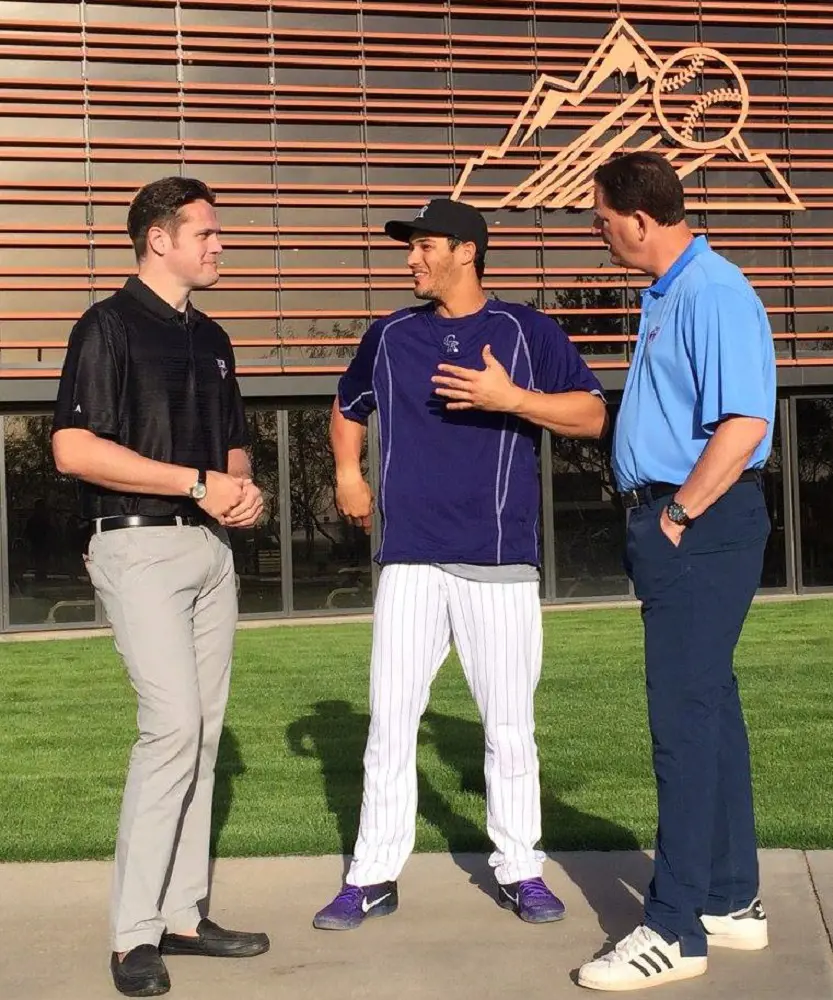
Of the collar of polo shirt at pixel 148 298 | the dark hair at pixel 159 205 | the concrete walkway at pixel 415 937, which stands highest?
the dark hair at pixel 159 205

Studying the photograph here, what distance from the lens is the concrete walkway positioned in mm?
3734

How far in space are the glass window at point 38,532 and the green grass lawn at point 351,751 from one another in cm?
417

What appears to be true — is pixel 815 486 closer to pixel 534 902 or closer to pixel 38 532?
pixel 38 532

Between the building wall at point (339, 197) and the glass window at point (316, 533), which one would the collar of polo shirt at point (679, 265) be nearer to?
the building wall at point (339, 197)

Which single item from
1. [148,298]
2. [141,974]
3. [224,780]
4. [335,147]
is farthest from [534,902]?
[335,147]

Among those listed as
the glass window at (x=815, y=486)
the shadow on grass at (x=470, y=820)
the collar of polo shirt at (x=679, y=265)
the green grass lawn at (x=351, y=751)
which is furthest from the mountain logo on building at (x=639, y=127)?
the collar of polo shirt at (x=679, y=265)

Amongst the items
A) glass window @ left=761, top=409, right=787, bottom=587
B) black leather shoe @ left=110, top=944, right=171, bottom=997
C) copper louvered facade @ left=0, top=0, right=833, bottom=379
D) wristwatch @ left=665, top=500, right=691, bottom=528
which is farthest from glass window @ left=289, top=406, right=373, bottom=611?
wristwatch @ left=665, top=500, right=691, bottom=528

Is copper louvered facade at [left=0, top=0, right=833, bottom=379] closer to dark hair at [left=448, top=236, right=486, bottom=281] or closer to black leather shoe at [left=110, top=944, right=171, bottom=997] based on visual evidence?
dark hair at [left=448, top=236, right=486, bottom=281]

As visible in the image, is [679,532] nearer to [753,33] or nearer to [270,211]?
[270,211]

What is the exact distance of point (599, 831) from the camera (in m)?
5.47

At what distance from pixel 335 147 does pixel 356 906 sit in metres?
A: 14.6

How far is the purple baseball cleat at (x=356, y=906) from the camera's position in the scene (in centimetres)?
427

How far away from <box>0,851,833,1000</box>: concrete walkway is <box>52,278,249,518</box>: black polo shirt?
4.26ft

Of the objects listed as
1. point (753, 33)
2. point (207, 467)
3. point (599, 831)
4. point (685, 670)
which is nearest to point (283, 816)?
point (599, 831)
